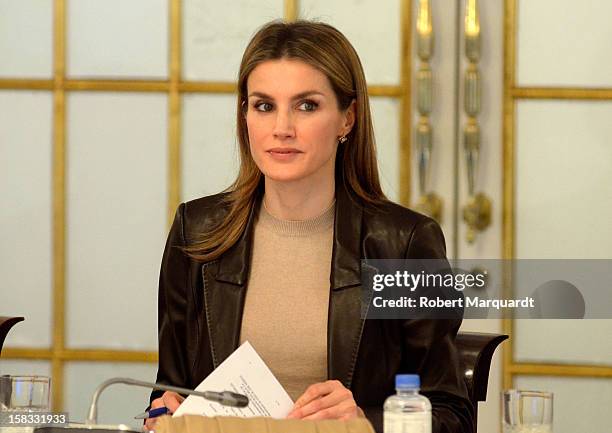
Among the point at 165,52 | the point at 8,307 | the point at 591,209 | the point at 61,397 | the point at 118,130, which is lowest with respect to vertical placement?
the point at 61,397

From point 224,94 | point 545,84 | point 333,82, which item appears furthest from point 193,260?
point 545,84

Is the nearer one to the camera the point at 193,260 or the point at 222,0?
the point at 193,260

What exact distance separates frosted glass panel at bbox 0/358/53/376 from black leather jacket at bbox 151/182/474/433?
1493 mm

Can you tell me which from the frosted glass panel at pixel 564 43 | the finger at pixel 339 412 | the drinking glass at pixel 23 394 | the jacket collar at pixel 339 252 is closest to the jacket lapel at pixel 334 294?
the jacket collar at pixel 339 252

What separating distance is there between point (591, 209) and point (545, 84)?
1.40 ft

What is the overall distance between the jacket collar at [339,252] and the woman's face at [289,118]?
120 millimetres

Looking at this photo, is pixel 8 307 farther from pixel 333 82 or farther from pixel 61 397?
pixel 333 82

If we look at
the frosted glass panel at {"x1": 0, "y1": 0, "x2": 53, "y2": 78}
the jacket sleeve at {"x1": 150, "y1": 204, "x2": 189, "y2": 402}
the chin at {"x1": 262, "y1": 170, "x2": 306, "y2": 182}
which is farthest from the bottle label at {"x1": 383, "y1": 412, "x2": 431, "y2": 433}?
the frosted glass panel at {"x1": 0, "y1": 0, "x2": 53, "y2": 78}

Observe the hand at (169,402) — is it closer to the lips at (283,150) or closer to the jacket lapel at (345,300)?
the jacket lapel at (345,300)

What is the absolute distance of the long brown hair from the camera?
7.99 ft

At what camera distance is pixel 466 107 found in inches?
148

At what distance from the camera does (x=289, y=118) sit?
7.77ft

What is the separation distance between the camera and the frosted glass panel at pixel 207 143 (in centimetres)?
390

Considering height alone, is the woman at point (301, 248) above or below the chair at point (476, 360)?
above
